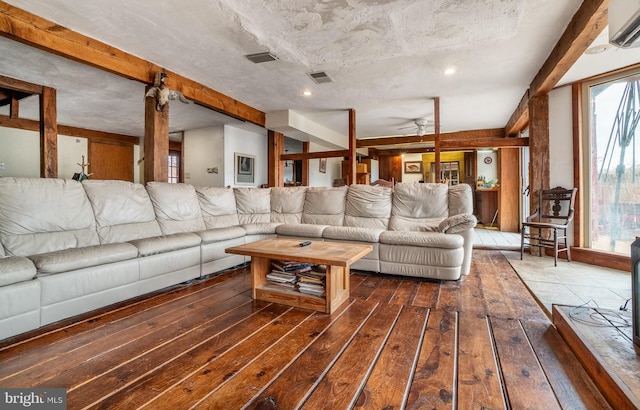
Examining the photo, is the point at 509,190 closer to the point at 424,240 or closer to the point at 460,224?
the point at 460,224

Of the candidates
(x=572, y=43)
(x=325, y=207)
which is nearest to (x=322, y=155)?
(x=325, y=207)

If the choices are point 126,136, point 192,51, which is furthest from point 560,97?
point 126,136

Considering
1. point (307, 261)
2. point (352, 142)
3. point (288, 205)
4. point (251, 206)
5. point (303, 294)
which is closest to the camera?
point (307, 261)

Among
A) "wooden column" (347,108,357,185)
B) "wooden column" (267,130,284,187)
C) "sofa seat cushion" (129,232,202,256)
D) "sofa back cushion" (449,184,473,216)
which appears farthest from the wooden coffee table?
"wooden column" (267,130,284,187)

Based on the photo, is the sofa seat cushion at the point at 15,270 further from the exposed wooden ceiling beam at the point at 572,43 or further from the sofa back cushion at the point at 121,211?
the exposed wooden ceiling beam at the point at 572,43

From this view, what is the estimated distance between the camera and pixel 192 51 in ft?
10.9

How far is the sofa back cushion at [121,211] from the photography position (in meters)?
2.78

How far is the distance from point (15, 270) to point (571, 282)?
4527 millimetres

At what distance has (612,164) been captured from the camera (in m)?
3.50

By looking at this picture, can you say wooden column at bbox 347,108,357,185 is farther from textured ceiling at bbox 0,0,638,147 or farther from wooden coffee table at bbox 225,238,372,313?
wooden coffee table at bbox 225,238,372,313

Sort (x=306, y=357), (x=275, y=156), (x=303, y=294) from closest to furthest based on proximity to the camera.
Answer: (x=306, y=357) < (x=303, y=294) < (x=275, y=156)

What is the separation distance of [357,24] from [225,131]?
455 centimetres

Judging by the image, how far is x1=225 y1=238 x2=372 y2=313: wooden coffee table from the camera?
2.16 m

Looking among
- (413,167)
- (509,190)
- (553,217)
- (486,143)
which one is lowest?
(553,217)
